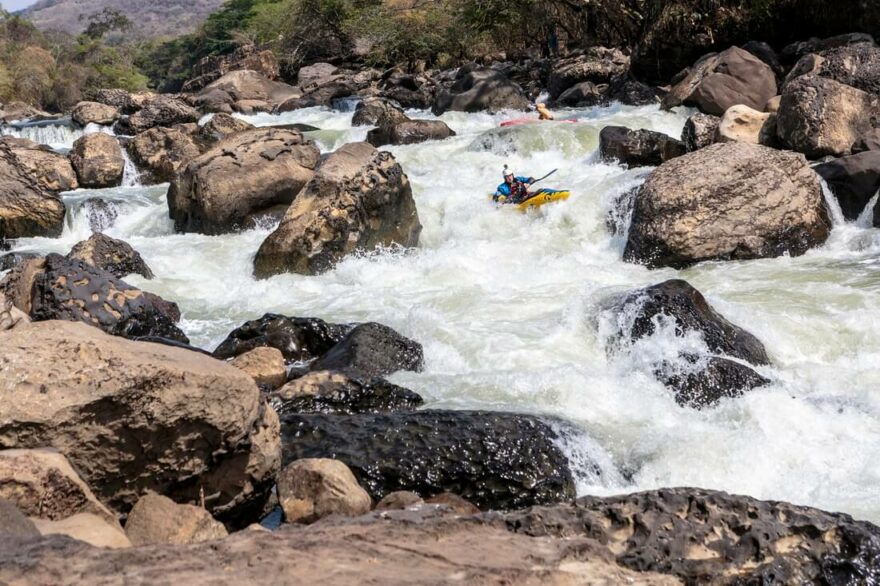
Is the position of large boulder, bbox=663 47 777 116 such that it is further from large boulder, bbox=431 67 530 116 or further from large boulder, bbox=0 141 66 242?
large boulder, bbox=0 141 66 242

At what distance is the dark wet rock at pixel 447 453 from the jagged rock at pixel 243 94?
1965 cm

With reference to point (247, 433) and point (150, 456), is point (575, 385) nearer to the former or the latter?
point (247, 433)

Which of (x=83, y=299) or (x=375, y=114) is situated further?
(x=375, y=114)

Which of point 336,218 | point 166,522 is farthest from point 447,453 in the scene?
point 336,218

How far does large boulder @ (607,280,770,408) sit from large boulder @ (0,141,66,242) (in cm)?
809

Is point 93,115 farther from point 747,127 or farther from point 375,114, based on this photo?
point 747,127

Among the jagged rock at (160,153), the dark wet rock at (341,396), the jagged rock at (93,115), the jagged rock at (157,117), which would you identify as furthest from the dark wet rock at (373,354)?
the jagged rock at (93,115)

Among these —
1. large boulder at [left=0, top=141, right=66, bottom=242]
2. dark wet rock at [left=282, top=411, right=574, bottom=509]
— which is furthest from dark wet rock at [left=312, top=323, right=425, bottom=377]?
large boulder at [left=0, top=141, right=66, bottom=242]

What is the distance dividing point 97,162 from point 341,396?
10402 mm

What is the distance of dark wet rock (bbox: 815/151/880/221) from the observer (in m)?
9.77

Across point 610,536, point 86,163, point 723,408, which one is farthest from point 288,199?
point 610,536

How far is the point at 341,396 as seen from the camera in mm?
5570

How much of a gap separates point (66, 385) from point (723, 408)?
3.84m

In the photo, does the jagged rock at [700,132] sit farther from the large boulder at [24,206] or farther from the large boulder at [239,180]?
the large boulder at [24,206]
